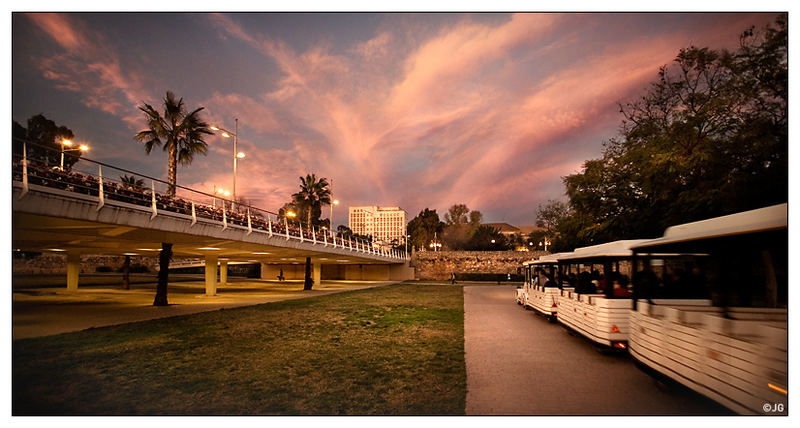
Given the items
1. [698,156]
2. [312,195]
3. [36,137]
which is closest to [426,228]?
[312,195]

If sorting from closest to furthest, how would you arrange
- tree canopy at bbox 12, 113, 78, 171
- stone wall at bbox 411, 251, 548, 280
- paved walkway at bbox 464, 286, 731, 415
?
paved walkway at bbox 464, 286, 731, 415 → tree canopy at bbox 12, 113, 78, 171 → stone wall at bbox 411, 251, 548, 280

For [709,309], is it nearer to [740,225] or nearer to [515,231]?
[740,225]

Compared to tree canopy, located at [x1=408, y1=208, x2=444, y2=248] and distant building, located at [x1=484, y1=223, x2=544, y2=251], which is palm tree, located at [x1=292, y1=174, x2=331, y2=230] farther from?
distant building, located at [x1=484, y1=223, x2=544, y2=251]

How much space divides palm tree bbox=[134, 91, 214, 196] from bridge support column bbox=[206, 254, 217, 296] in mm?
9326

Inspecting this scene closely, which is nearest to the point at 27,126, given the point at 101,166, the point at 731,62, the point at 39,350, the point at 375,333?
the point at 39,350

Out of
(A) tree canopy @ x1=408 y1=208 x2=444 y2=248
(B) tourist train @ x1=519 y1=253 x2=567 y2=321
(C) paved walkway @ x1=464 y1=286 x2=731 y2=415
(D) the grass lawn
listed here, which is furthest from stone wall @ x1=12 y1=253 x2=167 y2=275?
(A) tree canopy @ x1=408 y1=208 x2=444 y2=248

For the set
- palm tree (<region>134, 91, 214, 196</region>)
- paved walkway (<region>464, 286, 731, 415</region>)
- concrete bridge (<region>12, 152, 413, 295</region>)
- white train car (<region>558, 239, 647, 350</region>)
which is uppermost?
palm tree (<region>134, 91, 214, 196</region>)

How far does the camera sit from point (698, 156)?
1606cm

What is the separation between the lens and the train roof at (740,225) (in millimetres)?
4570

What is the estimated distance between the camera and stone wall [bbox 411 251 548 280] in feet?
206

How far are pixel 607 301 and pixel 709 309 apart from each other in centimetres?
251

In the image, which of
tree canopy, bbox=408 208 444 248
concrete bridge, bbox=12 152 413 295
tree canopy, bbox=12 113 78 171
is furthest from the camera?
tree canopy, bbox=408 208 444 248

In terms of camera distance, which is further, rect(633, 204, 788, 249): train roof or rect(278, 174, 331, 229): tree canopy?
rect(278, 174, 331, 229): tree canopy

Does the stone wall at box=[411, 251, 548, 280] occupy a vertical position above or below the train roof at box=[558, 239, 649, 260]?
below
